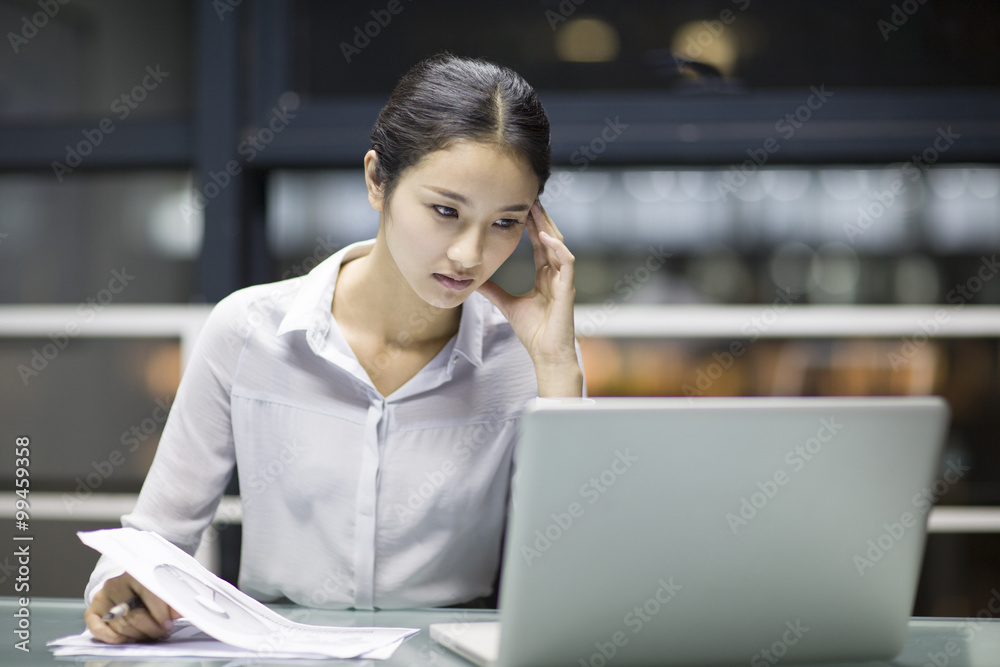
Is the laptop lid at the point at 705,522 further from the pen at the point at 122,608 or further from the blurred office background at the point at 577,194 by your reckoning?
the blurred office background at the point at 577,194

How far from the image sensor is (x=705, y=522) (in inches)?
26.3

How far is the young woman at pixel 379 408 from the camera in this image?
1160 millimetres

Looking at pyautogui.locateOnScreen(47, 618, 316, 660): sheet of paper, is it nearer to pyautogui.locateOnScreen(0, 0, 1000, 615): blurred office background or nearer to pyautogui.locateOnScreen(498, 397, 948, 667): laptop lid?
pyautogui.locateOnScreen(498, 397, 948, 667): laptop lid

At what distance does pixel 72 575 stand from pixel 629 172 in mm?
1968

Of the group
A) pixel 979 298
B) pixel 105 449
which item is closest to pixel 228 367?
pixel 105 449

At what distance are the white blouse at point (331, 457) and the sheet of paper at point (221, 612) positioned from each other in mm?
310

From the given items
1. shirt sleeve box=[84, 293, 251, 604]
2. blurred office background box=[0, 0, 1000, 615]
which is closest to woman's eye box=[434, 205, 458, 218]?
shirt sleeve box=[84, 293, 251, 604]

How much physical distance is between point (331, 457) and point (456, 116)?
0.51 metres

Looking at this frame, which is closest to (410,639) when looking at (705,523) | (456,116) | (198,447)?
(705,523)

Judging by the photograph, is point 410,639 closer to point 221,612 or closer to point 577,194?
point 221,612

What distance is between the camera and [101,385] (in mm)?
2439

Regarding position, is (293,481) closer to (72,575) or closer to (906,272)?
(72,575)

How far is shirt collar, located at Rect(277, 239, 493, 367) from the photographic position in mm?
1224

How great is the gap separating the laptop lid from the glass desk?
4.1 inches
